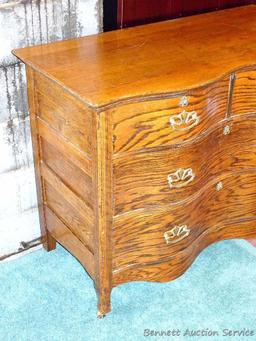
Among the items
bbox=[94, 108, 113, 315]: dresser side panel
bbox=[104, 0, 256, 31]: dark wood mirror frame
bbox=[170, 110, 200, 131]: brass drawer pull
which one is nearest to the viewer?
bbox=[94, 108, 113, 315]: dresser side panel

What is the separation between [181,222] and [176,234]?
2.1 inches

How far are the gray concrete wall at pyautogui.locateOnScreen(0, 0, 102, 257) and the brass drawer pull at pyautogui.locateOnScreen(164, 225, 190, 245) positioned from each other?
26.9 inches

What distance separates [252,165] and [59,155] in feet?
2.72

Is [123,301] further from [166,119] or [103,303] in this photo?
[166,119]

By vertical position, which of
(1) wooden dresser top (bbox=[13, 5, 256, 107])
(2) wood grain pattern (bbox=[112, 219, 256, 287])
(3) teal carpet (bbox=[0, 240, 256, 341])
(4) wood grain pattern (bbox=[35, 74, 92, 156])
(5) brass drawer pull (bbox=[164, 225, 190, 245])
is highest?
(1) wooden dresser top (bbox=[13, 5, 256, 107])

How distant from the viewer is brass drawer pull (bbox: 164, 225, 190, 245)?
192cm

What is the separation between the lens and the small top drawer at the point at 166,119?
1596mm

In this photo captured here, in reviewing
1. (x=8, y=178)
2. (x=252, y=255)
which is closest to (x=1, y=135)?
(x=8, y=178)

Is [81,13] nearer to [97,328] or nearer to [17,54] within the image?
[17,54]

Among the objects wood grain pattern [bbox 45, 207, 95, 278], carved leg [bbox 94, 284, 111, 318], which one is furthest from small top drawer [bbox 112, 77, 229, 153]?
carved leg [bbox 94, 284, 111, 318]

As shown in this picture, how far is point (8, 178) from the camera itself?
213 cm

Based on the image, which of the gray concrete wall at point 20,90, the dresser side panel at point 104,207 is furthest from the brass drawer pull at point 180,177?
the gray concrete wall at point 20,90

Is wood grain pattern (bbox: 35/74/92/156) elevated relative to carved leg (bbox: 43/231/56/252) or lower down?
elevated

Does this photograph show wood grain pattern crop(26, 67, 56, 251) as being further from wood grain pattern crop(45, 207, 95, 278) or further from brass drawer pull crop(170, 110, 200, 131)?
brass drawer pull crop(170, 110, 200, 131)
